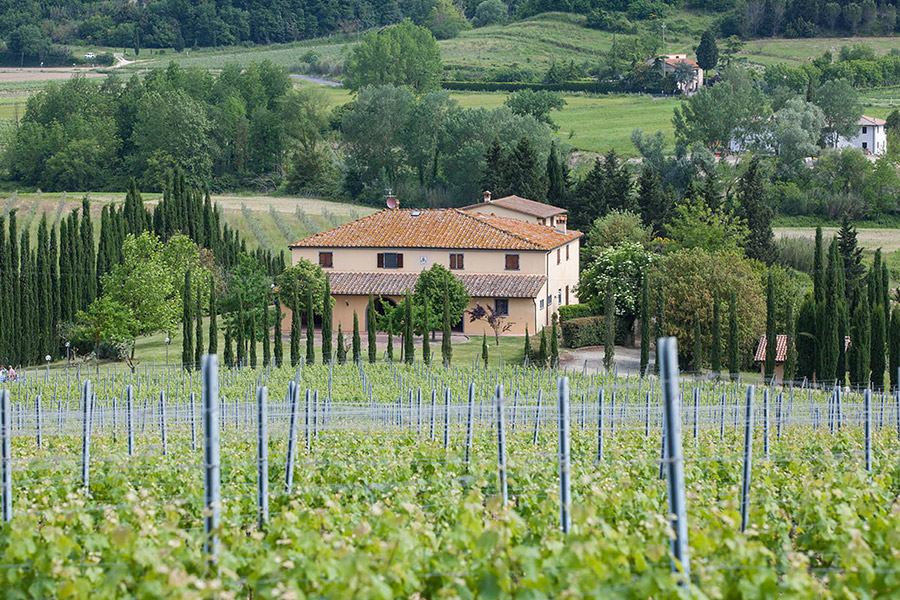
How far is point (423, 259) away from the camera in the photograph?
55.5 metres

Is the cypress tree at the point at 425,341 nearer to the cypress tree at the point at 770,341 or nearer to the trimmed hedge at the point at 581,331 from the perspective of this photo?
the trimmed hedge at the point at 581,331

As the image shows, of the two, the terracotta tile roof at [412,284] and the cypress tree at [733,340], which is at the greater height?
the terracotta tile roof at [412,284]

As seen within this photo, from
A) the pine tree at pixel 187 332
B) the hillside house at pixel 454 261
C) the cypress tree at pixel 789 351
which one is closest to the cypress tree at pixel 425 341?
the hillside house at pixel 454 261

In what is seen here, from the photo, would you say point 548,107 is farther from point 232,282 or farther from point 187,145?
point 232,282

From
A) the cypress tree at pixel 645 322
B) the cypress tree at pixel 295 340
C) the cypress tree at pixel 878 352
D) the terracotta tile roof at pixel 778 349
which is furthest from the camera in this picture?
the cypress tree at pixel 295 340

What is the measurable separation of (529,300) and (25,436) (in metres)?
35.6

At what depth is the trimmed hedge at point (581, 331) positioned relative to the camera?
5131 centimetres

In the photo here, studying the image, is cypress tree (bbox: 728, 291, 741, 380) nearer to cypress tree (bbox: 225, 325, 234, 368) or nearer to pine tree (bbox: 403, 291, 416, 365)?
pine tree (bbox: 403, 291, 416, 365)

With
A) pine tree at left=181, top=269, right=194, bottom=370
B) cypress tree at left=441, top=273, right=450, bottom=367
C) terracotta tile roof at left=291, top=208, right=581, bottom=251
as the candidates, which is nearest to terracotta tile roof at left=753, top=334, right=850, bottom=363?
Result: cypress tree at left=441, top=273, right=450, bottom=367

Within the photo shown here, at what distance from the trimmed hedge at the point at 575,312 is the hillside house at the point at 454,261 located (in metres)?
1.13

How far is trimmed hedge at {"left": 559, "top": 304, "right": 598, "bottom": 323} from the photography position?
52.9 metres

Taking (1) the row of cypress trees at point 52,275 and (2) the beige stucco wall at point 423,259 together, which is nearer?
(1) the row of cypress trees at point 52,275

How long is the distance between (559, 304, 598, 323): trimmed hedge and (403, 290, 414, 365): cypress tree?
26.7 ft

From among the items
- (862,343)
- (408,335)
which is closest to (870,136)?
(862,343)
